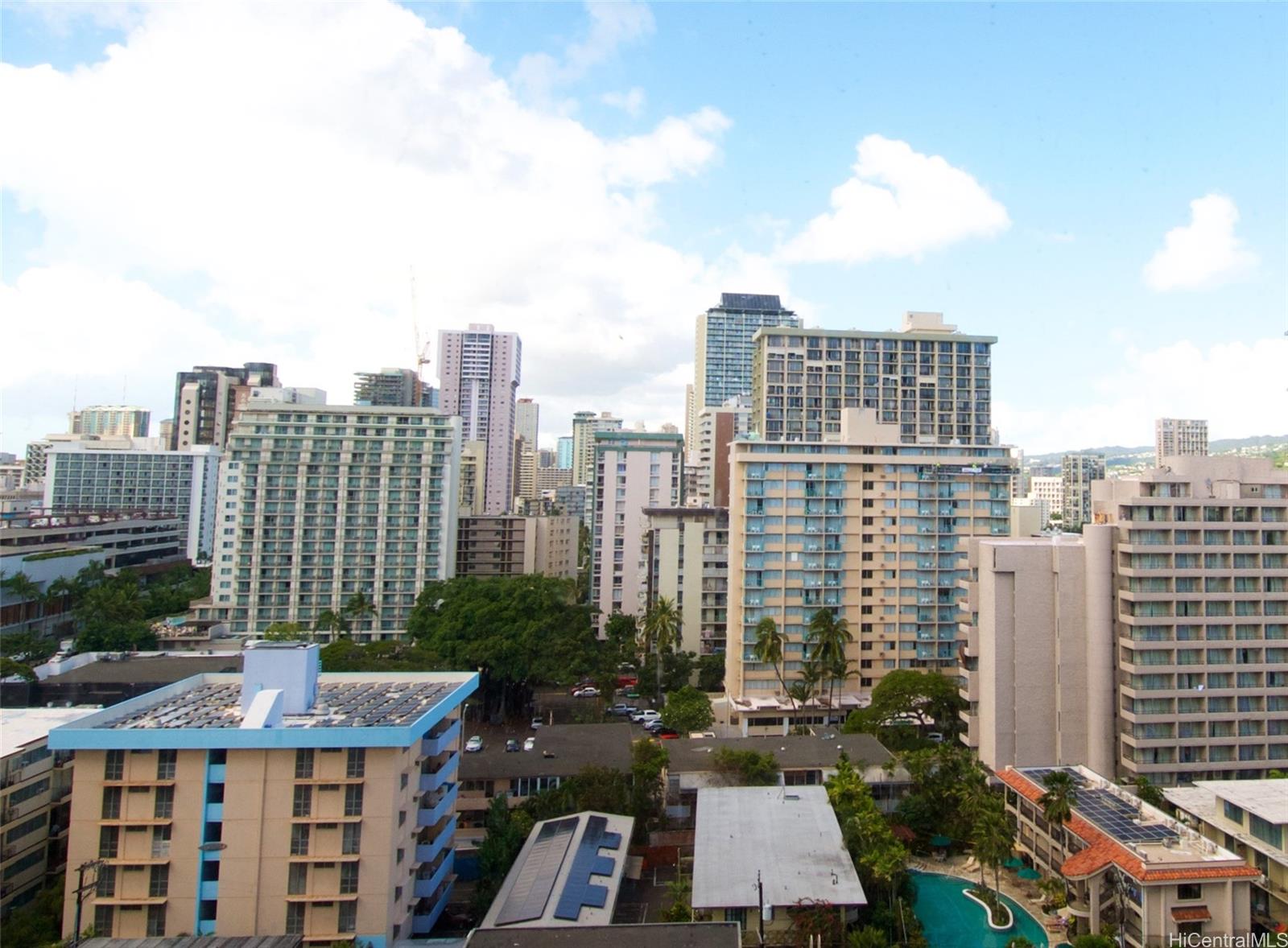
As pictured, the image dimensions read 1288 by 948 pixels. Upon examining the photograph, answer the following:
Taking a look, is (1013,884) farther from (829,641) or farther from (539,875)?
(829,641)

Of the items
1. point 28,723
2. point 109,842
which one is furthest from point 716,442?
point 109,842

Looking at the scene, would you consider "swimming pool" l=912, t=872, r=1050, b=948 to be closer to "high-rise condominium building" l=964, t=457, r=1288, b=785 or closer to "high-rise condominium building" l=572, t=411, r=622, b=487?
"high-rise condominium building" l=964, t=457, r=1288, b=785

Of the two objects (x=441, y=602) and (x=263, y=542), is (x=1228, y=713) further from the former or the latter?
(x=263, y=542)

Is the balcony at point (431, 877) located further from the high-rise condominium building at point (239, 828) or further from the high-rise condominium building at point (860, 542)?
the high-rise condominium building at point (860, 542)

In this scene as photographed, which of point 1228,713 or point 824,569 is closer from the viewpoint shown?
point 1228,713

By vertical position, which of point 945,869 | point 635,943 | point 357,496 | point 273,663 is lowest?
point 945,869

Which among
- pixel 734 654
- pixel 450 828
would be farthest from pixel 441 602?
pixel 450 828

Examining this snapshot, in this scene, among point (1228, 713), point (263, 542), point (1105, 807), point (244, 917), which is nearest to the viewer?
point (244, 917)

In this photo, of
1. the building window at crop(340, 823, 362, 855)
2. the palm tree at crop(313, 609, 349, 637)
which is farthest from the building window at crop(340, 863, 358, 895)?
the palm tree at crop(313, 609, 349, 637)
